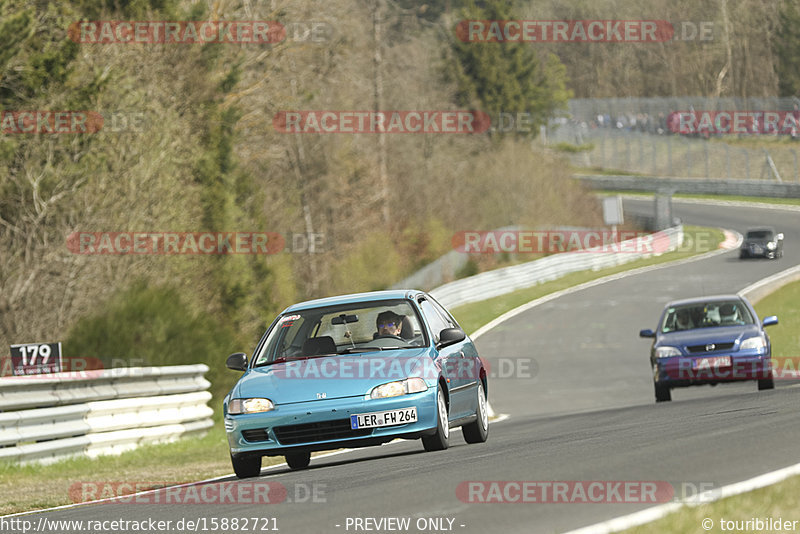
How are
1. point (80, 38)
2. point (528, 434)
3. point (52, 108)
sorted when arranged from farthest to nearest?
point (80, 38), point (52, 108), point (528, 434)

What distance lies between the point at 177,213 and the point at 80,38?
4869mm

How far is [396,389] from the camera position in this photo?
1069 centimetres

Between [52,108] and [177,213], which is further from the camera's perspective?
[177,213]

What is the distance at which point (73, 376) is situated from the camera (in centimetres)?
1520

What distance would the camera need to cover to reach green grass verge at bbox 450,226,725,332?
42.1 m

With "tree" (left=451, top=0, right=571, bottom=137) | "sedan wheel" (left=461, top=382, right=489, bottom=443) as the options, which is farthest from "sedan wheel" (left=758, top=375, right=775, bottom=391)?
"tree" (left=451, top=0, right=571, bottom=137)

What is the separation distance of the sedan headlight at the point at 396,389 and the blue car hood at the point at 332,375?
46 mm

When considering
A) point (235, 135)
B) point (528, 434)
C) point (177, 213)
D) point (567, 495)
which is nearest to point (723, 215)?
point (235, 135)

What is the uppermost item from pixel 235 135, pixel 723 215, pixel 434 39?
pixel 434 39

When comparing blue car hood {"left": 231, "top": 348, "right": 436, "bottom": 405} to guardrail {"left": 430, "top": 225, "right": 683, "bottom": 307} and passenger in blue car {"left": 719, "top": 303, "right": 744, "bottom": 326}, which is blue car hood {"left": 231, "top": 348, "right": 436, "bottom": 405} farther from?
guardrail {"left": 430, "top": 225, "right": 683, "bottom": 307}

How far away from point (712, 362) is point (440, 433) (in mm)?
8143

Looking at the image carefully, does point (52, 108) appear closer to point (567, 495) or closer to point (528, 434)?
point (528, 434)

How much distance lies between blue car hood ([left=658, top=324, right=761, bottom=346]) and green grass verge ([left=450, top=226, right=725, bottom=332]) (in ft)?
65.1

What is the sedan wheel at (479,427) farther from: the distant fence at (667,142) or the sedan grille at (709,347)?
the distant fence at (667,142)
